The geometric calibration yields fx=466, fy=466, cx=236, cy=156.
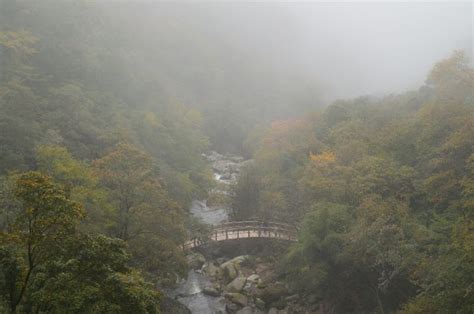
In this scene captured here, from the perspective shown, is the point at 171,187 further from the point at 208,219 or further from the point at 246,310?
the point at 246,310

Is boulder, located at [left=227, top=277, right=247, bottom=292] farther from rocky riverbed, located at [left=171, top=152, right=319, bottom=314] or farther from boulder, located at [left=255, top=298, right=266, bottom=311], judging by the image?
boulder, located at [left=255, top=298, right=266, bottom=311]

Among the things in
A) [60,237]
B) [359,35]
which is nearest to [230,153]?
Result: [60,237]

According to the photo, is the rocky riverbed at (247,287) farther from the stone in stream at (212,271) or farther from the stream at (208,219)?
the stream at (208,219)

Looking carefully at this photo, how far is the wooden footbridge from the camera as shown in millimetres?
36562

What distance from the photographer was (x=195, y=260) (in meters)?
36.1

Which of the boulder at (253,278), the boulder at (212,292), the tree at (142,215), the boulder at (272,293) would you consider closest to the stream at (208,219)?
the boulder at (212,292)

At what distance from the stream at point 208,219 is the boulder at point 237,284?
101 cm

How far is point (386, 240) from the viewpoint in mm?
25297

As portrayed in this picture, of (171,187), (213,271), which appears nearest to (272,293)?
(213,271)

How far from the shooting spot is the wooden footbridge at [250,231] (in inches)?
1439

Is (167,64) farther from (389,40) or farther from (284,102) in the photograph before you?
(389,40)

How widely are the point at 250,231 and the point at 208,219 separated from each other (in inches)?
354

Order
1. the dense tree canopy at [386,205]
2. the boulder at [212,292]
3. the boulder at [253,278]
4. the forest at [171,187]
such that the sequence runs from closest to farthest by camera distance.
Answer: the forest at [171,187], the dense tree canopy at [386,205], the boulder at [212,292], the boulder at [253,278]

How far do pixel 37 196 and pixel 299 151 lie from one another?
31.4 metres
